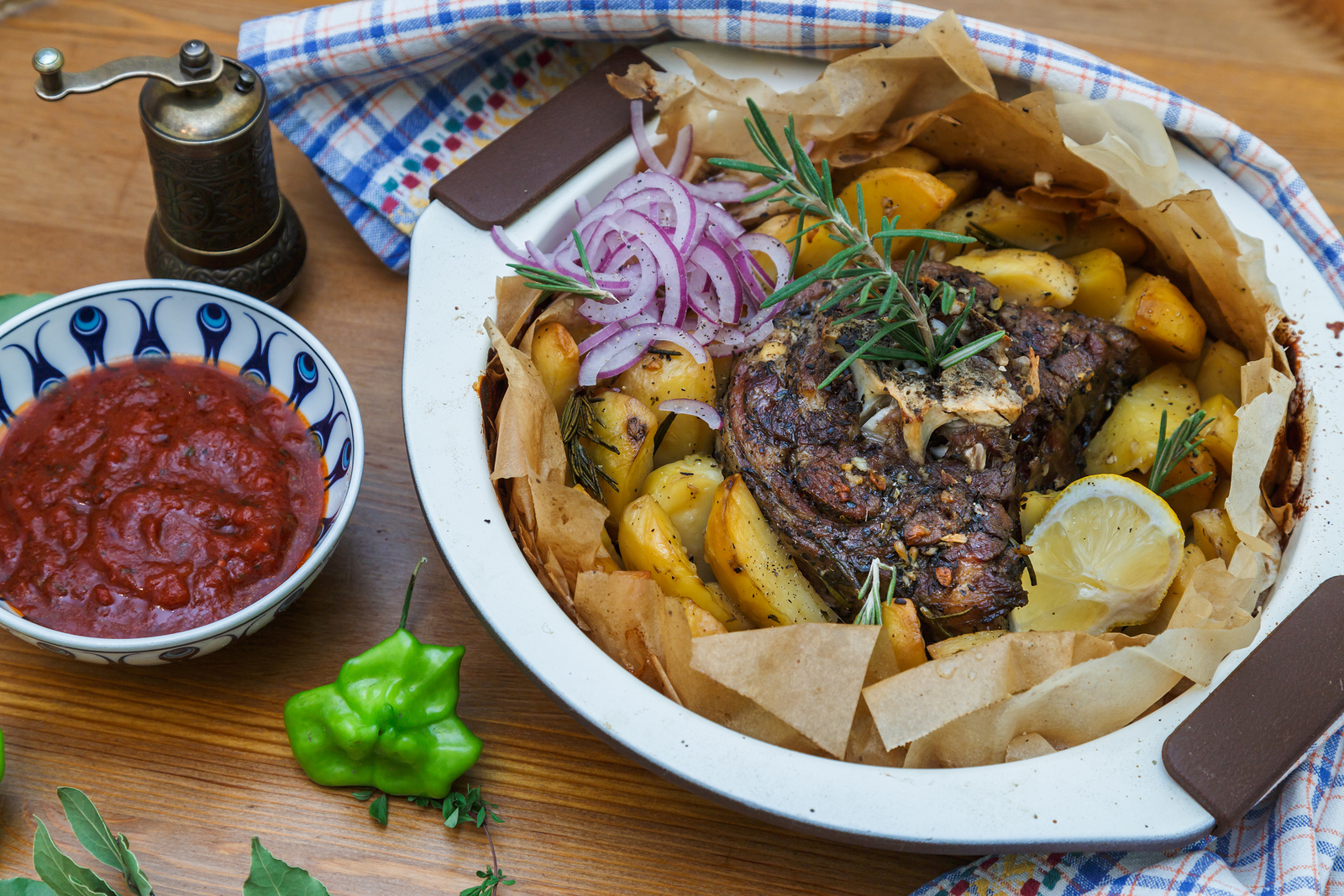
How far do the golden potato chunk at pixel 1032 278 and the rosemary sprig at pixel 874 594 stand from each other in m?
0.71

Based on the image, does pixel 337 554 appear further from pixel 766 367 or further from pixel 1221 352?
pixel 1221 352

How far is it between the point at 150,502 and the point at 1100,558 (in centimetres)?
186

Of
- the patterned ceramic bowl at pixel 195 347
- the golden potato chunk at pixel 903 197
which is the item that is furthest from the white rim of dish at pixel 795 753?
the golden potato chunk at pixel 903 197

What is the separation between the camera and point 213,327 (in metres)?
2.46

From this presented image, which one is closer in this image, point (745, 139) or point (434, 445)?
point (434, 445)

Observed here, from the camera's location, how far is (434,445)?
2.07 meters

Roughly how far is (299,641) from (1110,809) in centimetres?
163

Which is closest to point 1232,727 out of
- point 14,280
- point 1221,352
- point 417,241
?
point 1221,352

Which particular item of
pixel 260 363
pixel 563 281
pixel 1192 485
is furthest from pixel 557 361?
pixel 1192 485

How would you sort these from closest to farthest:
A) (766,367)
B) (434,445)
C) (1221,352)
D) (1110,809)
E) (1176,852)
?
(1110,809) → (1176,852) → (434,445) → (766,367) → (1221,352)

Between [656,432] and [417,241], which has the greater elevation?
[417,241]

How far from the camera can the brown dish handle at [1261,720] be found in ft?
5.83

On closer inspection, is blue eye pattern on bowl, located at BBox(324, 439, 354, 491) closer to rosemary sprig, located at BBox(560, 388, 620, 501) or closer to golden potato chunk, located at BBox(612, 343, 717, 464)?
rosemary sprig, located at BBox(560, 388, 620, 501)

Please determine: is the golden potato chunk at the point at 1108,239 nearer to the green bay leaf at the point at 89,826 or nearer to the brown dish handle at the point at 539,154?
the brown dish handle at the point at 539,154
